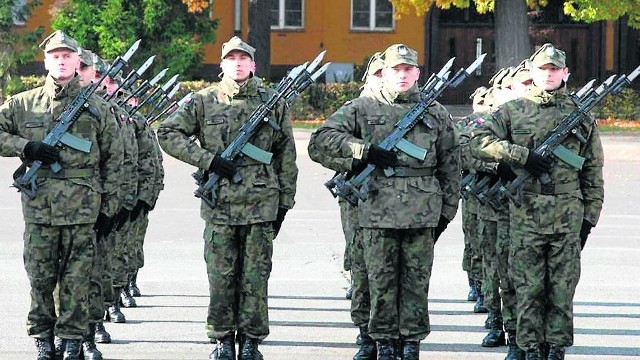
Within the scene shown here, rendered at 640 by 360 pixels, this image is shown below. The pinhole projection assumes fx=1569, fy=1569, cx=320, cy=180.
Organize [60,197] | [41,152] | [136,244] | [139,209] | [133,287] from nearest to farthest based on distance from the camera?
[41,152] → [60,197] → [139,209] → [136,244] → [133,287]

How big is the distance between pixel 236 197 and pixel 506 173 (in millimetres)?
1797

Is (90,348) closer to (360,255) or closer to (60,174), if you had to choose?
(60,174)

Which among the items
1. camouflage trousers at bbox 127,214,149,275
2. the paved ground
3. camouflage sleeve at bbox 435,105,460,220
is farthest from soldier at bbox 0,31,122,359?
camouflage trousers at bbox 127,214,149,275

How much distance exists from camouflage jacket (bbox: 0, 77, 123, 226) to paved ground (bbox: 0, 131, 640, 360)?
48.5 inches

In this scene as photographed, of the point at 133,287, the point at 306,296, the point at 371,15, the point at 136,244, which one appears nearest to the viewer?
the point at 136,244

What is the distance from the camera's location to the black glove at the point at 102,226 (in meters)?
10.4

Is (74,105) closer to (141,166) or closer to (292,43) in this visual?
(141,166)

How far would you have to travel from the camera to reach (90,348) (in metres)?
10.6

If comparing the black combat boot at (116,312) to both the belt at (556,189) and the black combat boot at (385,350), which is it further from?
the belt at (556,189)

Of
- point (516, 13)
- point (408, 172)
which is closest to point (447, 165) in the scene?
point (408, 172)

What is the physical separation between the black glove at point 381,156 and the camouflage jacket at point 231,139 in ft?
2.36

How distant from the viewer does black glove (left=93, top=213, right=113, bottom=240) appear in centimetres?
1037

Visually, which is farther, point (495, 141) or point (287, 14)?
point (287, 14)

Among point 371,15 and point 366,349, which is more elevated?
point 371,15
